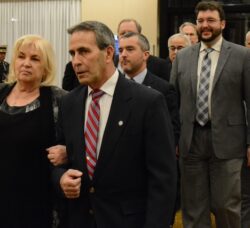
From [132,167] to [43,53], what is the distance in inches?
32.8

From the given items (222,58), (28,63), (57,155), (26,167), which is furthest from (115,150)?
(222,58)

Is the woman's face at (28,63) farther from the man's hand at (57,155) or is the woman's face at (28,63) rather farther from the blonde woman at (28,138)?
the man's hand at (57,155)

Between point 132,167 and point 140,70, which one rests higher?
point 140,70

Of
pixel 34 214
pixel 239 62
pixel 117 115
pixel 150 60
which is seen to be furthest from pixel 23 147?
pixel 150 60

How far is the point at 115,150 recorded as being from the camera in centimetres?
201

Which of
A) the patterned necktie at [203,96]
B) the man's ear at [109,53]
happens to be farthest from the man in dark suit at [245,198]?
the man's ear at [109,53]

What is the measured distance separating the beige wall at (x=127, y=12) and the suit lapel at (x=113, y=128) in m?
5.71

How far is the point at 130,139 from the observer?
2.01 m

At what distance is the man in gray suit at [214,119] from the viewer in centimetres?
343

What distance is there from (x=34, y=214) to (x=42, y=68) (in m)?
0.73

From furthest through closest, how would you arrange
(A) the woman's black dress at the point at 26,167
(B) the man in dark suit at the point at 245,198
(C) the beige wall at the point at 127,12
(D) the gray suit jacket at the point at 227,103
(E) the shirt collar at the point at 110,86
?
(C) the beige wall at the point at 127,12 < (B) the man in dark suit at the point at 245,198 < (D) the gray suit jacket at the point at 227,103 < (A) the woman's black dress at the point at 26,167 < (E) the shirt collar at the point at 110,86

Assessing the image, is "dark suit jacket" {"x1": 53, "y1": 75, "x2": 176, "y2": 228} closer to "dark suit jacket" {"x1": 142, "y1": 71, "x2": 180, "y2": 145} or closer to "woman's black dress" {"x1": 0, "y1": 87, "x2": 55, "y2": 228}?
"woman's black dress" {"x1": 0, "y1": 87, "x2": 55, "y2": 228}

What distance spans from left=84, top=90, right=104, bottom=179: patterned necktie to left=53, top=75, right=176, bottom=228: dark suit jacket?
0.07 ft

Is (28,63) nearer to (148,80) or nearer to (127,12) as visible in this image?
(148,80)
